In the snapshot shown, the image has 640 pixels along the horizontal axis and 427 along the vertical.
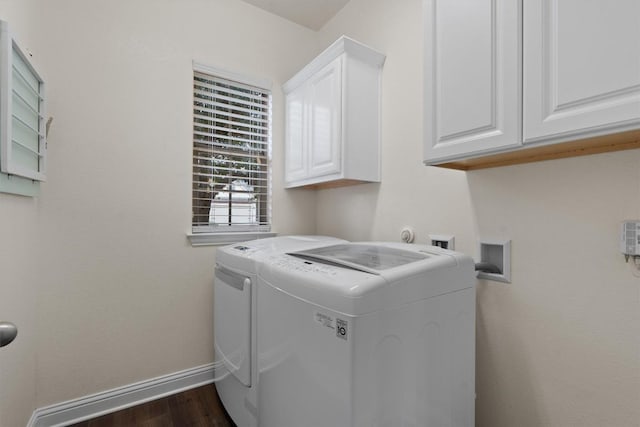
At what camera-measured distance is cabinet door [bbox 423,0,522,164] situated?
101 cm

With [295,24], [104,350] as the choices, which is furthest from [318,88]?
[104,350]

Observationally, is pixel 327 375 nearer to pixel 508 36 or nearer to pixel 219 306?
pixel 219 306

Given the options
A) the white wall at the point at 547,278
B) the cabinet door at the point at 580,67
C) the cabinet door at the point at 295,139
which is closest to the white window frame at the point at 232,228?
the cabinet door at the point at 295,139

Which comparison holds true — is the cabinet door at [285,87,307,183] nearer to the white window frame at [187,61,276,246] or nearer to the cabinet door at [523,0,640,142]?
the white window frame at [187,61,276,246]

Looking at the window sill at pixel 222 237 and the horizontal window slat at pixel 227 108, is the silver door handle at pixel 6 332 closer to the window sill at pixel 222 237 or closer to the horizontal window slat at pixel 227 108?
the window sill at pixel 222 237

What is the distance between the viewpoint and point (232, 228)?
2.26 meters

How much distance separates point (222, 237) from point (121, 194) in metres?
0.67

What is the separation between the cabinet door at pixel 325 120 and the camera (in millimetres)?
1854

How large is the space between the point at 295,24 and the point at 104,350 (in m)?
2.69

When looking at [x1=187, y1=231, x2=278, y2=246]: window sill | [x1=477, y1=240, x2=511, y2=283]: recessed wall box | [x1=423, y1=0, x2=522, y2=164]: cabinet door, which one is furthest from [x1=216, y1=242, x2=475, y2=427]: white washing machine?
[x1=187, y1=231, x2=278, y2=246]: window sill

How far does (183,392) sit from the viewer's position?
199 centimetres

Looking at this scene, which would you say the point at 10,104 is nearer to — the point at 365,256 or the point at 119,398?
the point at 365,256

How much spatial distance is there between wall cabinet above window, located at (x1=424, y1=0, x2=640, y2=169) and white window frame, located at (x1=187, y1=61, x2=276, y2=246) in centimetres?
141

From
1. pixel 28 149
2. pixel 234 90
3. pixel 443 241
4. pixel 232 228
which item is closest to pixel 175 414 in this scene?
pixel 232 228
